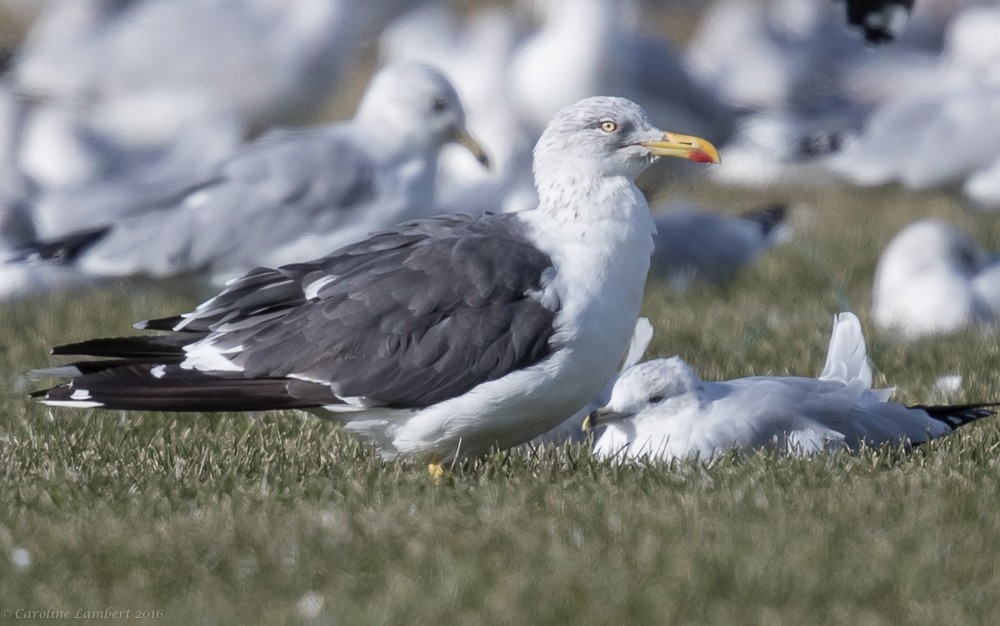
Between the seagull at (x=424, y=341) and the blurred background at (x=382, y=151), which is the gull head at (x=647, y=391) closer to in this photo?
the seagull at (x=424, y=341)

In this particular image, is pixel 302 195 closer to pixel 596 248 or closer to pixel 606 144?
pixel 606 144

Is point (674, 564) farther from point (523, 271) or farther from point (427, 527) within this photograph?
point (523, 271)

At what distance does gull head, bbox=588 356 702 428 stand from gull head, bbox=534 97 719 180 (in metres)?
0.57

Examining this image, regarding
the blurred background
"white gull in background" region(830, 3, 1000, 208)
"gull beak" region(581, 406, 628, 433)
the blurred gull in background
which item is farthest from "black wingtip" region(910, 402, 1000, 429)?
the blurred gull in background

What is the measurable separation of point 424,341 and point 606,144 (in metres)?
0.76

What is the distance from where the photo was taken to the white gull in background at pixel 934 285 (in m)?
6.95

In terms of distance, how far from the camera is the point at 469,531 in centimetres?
340

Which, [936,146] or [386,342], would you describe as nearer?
[386,342]

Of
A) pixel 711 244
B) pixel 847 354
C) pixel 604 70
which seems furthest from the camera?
pixel 604 70

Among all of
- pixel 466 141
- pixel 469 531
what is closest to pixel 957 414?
pixel 469 531

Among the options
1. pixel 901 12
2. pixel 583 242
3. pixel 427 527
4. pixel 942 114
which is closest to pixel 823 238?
pixel 942 114

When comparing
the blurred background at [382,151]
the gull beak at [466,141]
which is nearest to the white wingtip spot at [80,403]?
the blurred background at [382,151]

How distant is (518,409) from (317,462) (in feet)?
2.15

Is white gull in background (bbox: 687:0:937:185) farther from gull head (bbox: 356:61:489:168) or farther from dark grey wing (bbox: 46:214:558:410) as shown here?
→ dark grey wing (bbox: 46:214:558:410)
